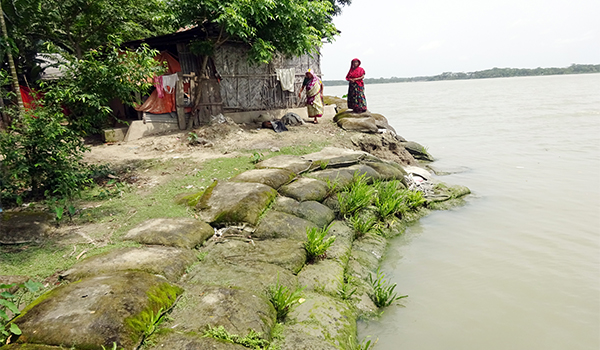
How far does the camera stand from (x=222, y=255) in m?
3.39

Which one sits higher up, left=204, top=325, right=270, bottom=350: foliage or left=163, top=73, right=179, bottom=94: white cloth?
left=163, top=73, right=179, bottom=94: white cloth

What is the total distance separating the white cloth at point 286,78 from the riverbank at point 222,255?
484 centimetres

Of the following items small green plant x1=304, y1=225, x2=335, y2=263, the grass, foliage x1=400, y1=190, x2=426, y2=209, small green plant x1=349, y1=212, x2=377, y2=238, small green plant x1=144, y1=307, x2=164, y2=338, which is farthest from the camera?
foliage x1=400, y1=190, x2=426, y2=209

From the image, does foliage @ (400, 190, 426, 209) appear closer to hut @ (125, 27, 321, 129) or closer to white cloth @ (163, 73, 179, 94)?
hut @ (125, 27, 321, 129)

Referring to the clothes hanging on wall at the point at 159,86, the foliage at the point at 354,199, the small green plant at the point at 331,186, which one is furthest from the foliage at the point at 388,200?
the clothes hanging on wall at the point at 159,86

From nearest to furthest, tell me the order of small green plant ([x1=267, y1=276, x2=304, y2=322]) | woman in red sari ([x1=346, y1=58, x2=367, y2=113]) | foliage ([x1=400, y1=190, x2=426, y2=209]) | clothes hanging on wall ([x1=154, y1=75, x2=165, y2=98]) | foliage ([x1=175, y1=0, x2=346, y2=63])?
1. small green plant ([x1=267, y1=276, x2=304, y2=322])
2. foliage ([x1=400, y1=190, x2=426, y2=209])
3. foliage ([x1=175, y1=0, x2=346, y2=63])
4. clothes hanging on wall ([x1=154, y1=75, x2=165, y2=98])
5. woman in red sari ([x1=346, y1=58, x2=367, y2=113])

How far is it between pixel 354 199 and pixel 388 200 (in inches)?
28.0

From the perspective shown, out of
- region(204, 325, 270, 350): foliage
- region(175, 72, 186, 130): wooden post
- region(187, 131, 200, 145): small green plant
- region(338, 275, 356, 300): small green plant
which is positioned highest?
region(175, 72, 186, 130): wooden post

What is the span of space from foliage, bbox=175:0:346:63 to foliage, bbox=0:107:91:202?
4705mm

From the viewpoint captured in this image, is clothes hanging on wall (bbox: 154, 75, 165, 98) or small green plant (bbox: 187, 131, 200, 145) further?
clothes hanging on wall (bbox: 154, 75, 165, 98)

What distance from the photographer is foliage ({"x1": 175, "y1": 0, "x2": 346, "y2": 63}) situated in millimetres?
8094

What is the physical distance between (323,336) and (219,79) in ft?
28.3

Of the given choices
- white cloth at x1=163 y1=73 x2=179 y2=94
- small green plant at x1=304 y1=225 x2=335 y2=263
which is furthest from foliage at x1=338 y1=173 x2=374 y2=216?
white cloth at x1=163 y1=73 x2=179 y2=94

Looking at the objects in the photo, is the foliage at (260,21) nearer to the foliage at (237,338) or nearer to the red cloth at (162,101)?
the red cloth at (162,101)
